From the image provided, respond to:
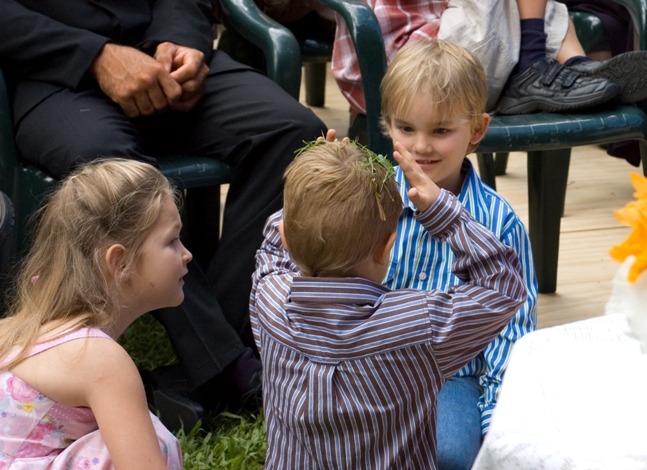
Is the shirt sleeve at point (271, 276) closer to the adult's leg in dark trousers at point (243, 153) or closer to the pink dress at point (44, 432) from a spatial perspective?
the pink dress at point (44, 432)

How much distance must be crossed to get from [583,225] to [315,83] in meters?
2.17

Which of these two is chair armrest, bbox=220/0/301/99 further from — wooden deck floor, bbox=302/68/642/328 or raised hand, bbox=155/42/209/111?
wooden deck floor, bbox=302/68/642/328

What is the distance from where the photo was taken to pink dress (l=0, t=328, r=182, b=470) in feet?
4.36

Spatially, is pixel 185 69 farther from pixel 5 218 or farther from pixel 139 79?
pixel 5 218

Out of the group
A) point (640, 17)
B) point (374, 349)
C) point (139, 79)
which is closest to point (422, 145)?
point (374, 349)

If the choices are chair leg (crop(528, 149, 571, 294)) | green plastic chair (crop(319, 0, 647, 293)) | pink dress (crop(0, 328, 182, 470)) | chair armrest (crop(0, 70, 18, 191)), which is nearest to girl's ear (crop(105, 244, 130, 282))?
pink dress (crop(0, 328, 182, 470))

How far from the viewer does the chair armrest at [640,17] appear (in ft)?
8.38

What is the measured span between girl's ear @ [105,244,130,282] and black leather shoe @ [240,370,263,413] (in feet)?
2.18

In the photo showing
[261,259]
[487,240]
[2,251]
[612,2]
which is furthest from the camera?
[612,2]

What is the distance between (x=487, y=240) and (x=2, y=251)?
1.25 metres

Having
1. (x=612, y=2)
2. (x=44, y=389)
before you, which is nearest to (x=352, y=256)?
(x=44, y=389)

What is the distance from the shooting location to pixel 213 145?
84.7 inches

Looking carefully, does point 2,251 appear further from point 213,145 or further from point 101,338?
point 101,338

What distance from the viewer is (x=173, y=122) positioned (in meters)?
2.20
